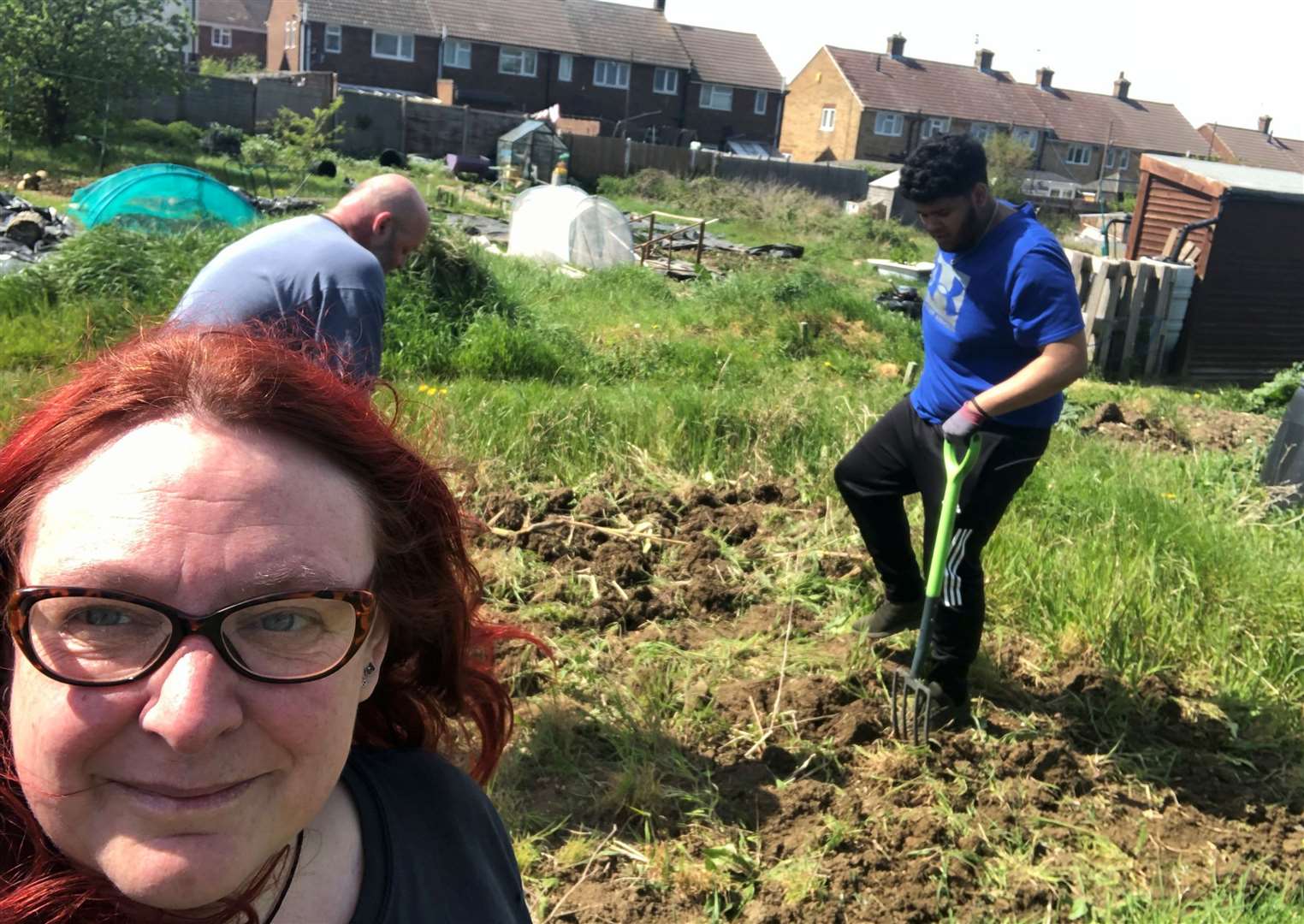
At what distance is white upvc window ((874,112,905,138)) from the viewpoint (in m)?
56.9

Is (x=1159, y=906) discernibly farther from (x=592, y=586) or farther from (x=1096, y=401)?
(x=1096, y=401)

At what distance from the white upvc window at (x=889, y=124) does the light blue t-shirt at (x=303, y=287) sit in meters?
56.9

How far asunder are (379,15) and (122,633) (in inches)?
2064

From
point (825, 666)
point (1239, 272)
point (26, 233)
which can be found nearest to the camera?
point (825, 666)

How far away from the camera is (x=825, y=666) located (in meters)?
4.52

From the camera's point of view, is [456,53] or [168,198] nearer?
[168,198]

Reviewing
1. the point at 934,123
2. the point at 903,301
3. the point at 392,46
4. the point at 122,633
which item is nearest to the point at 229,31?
the point at 392,46

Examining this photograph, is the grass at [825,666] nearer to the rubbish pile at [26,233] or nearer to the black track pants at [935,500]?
the black track pants at [935,500]

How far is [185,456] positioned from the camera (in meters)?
1.17

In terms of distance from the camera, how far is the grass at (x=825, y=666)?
342 centimetres

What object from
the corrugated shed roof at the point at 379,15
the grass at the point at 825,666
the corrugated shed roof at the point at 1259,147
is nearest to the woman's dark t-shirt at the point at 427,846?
the grass at the point at 825,666

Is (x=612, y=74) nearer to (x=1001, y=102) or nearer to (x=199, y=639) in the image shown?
(x=1001, y=102)

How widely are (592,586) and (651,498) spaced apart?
1.02 metres

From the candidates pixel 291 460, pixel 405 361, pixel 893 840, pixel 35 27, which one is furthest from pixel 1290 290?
pixel 35 27
